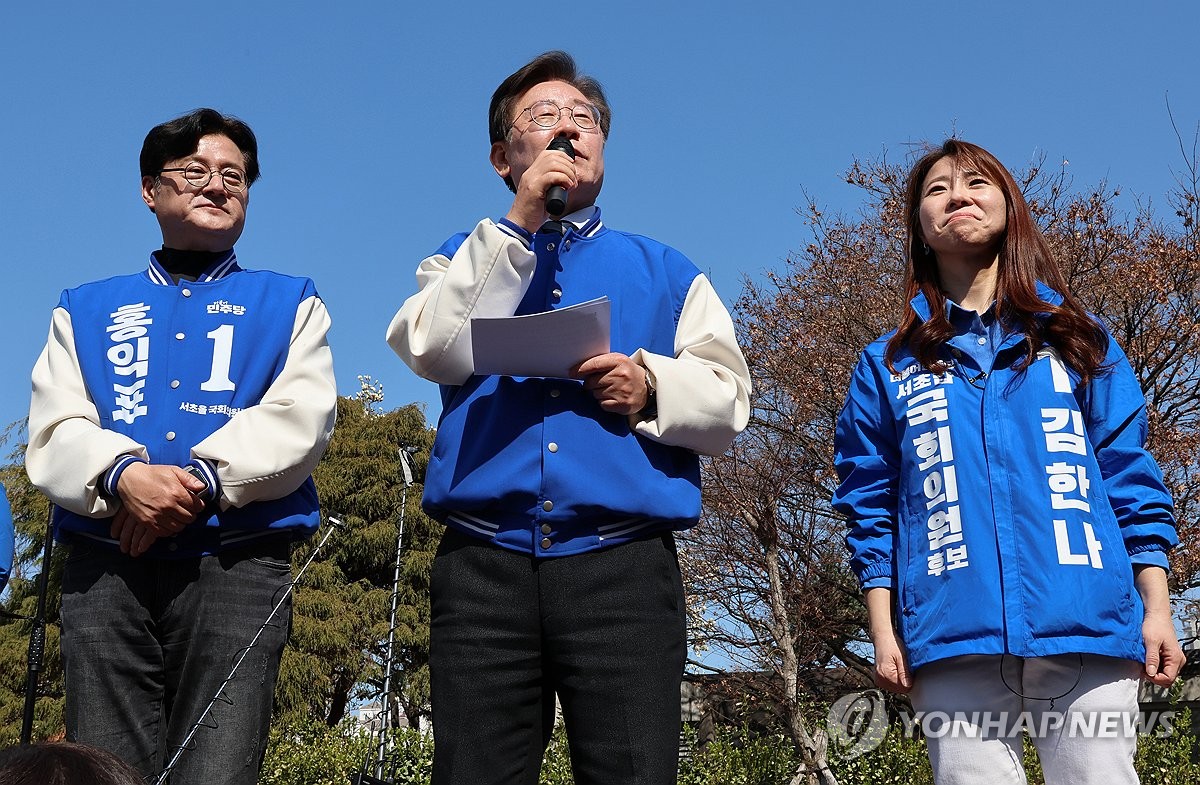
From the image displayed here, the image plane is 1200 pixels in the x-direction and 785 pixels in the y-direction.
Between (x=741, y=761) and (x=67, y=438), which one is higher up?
(x=67, y=438)

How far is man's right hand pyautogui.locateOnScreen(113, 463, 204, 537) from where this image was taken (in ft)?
9.22

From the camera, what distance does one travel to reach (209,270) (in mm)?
3375

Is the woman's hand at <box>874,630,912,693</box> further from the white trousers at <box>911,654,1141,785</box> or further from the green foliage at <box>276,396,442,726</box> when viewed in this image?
the green foliage at <box>276,396,442,726</box>

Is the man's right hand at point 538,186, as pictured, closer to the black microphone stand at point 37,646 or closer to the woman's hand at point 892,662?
the woman's hand at point 892,662

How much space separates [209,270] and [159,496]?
0.82 meters

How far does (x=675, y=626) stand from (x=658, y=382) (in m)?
0.51

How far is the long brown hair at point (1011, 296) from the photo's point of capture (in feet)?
9.39

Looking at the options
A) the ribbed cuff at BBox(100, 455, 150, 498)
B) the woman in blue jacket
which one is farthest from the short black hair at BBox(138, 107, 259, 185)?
the woman in blue jacket

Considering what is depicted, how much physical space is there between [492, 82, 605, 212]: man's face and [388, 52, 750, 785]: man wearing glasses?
0.61ft

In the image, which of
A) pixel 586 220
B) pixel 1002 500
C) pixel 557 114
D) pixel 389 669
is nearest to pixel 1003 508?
pixel 1002 500

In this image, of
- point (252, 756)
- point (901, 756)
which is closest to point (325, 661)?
point (901, 756)

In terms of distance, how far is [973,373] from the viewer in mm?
2863

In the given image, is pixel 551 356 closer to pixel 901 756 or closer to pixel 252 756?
pixel 252 756

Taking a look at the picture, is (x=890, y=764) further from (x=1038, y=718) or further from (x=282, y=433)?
(x=282, y=433)
